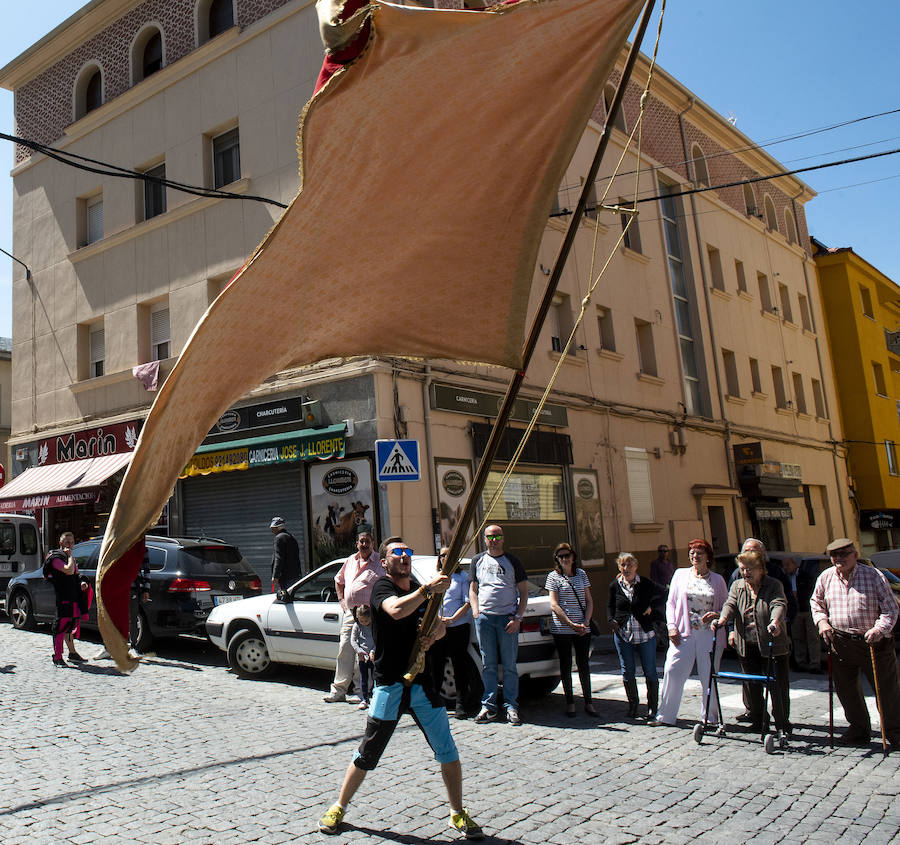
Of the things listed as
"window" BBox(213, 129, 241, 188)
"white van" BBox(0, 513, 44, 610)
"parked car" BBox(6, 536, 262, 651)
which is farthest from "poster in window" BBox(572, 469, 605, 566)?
"white van" BBox(0, 513, 44, 610)

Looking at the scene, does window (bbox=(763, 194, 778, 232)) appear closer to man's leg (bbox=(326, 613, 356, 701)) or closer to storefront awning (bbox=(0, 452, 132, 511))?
storefront awning (bbox=(0, 452, 132, 511))

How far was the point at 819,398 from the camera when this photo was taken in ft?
104

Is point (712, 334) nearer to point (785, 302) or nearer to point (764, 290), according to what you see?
point (764, 290)

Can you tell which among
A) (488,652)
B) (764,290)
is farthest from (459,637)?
(764,290)

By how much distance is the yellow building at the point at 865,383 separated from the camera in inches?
1264

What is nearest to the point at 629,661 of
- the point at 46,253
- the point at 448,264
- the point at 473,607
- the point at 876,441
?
the point at 473,607

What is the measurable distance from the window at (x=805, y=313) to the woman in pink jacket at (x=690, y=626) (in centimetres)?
2635

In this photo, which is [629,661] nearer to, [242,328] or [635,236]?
[242,328]

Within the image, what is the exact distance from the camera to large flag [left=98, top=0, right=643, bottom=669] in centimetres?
278

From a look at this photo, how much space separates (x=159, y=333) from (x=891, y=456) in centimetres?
2859

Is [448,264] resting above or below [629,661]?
above

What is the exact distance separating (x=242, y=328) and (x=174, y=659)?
417 inches

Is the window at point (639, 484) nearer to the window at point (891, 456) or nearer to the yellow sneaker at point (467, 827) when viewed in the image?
the yellow sneaker at point (467, 827)

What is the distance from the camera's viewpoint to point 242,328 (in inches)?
112
